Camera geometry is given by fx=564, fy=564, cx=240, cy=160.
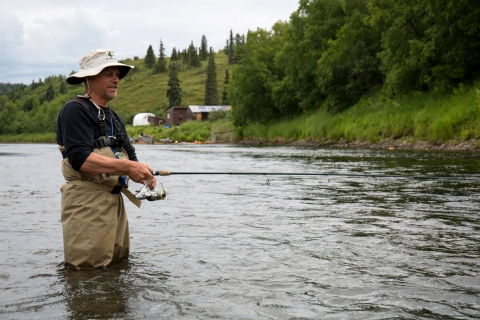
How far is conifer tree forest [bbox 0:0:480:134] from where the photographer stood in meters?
32.3

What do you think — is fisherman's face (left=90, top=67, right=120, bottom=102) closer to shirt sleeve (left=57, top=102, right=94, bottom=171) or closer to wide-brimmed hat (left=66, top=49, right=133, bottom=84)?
wide-brimmed hat (left=66, top=49, right=133, bottom=84)

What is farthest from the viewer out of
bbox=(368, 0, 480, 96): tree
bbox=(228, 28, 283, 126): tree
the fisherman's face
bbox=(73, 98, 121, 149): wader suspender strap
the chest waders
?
bbox=(228, 28, 283, 126): tree

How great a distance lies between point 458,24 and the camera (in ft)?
100.0

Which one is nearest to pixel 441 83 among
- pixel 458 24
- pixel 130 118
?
pixel 458 24

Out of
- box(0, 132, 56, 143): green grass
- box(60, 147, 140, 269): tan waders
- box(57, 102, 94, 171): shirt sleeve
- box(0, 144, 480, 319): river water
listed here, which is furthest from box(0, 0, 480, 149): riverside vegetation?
box(0, 132, 56, 143): green grass

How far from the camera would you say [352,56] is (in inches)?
1901

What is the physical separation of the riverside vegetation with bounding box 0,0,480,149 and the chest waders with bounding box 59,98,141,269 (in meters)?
23.5

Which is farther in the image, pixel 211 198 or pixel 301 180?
pixel 301 180

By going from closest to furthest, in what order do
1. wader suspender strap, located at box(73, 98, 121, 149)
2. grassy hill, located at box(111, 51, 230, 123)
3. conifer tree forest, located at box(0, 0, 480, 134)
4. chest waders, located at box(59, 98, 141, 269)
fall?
chest waders, located at box(59, 98, 141, 269), wader suspender strap, located at box(73, 98, 121, 149), conifer tree forest, located at box(0, 0, 480, 134), grassy hill, located at box(111, 51, 230, 123)

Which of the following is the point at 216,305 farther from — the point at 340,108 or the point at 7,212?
the point at 340,108

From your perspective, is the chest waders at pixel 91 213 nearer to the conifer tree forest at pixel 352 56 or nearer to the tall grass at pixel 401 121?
the tall grass at pixel 401 121

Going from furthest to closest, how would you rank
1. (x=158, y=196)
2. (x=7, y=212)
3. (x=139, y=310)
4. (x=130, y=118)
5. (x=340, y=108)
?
1. (x=130, y=118)
2. (x=340, y=108)
3. (x=7, y=212)
4. (x=158, y=196)
5. (x=139, y=310)

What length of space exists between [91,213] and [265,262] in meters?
1.74

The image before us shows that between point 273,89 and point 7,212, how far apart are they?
5306 cm
